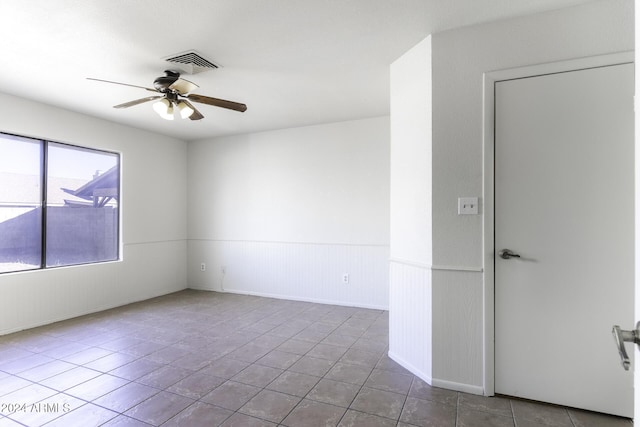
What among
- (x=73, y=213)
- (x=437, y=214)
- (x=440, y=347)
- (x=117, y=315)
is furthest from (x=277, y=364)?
(x=73, y=213)

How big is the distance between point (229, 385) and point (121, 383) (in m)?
0.80

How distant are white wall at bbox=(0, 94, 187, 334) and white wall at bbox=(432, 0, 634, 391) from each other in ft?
13.7

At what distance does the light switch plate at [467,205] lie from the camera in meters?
2.19

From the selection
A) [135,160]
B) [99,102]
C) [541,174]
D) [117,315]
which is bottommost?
[117,315]

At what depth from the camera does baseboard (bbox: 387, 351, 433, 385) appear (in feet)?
7.70

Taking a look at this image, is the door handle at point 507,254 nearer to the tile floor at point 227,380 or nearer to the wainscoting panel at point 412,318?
the wainscoting panel at point 412,318

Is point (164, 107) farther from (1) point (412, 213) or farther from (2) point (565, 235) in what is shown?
(2) point (565, 235)

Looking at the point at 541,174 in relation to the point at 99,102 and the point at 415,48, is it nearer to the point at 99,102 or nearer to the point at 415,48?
the point at 415,48

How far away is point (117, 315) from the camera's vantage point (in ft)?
13.1

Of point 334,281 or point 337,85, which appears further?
point 334,281

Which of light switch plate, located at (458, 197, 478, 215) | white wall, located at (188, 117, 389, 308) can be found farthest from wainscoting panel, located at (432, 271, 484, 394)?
white wall, located at (188, 117, 389, 308)

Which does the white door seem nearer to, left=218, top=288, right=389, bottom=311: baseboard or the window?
left=218, top=288, right=389, bottom=311: baseboard

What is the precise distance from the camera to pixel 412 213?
99.3 inches

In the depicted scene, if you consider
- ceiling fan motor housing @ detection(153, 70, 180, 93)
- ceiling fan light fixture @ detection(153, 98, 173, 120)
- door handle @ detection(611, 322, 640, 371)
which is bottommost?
door handle @ detection(611, 322, 640, 371)
